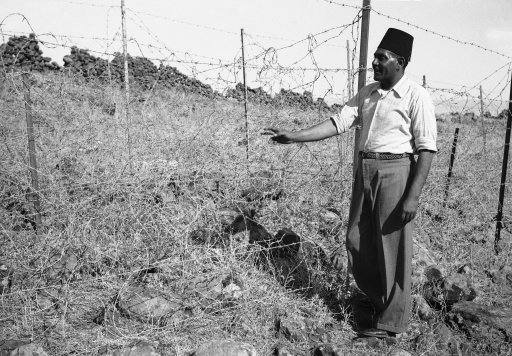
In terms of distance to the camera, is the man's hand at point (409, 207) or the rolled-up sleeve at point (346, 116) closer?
the man's hand at point (409, 207)

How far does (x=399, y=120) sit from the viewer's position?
2764mm

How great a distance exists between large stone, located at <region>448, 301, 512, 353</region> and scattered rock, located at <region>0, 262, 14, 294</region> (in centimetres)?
338

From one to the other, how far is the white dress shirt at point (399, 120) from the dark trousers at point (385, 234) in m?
0.12

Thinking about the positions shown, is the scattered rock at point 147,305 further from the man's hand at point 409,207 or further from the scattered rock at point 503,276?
the scattered rock at point 503,276

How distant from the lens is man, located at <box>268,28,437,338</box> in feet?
8.95

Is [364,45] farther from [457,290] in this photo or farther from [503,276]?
[503,276]

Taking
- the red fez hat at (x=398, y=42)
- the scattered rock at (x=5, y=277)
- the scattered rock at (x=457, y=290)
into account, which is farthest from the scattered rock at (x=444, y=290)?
the scattered rock at (x=5, y=277)

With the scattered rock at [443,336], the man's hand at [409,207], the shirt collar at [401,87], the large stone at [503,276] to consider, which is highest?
the shirt collar at [401,87]

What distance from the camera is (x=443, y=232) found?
16.3 ft

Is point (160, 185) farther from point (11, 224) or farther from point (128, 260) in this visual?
point (11, 224)

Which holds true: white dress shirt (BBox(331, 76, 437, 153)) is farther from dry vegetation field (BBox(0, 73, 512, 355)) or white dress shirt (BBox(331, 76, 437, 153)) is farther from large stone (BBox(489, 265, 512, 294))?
large stone (BBox(489, 265, 512, 294))

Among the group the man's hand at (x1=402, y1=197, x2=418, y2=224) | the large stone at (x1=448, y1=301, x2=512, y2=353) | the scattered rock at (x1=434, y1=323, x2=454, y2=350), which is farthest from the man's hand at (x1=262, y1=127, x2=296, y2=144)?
the large stone at (x1=448, y1=301, x2=512, y2=353)

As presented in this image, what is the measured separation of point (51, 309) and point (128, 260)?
68 centimetres

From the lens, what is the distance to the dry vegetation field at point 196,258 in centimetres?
291
